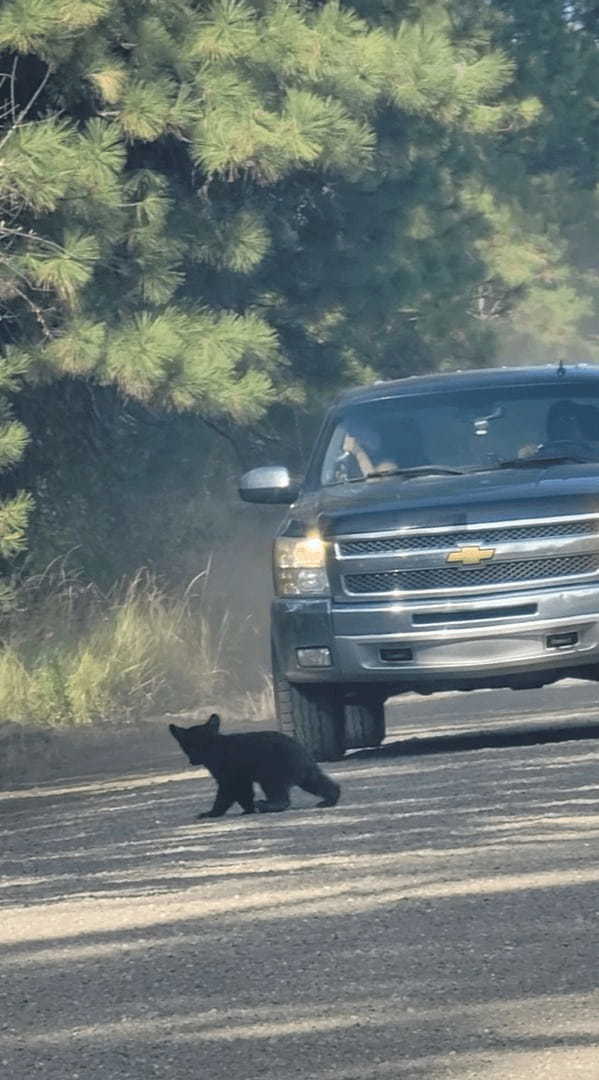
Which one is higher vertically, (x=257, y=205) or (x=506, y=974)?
(x=257, y=205)

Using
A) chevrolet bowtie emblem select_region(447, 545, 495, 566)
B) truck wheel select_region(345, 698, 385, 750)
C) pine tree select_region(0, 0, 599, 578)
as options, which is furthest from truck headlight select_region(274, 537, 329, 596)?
pine tree select_region(0, 0, 599, 578)

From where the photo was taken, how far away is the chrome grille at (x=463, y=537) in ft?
44.2

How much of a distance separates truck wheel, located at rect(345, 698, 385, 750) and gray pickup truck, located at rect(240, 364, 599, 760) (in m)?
0.25

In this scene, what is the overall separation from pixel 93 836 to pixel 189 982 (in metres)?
4.18

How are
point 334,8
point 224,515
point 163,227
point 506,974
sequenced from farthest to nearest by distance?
point 224,515
point 334,8
point 163,227
point 506,974

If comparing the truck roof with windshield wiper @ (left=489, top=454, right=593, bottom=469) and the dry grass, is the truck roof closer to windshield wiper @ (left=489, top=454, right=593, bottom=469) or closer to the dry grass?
windshield wiper @ (left=489, top=454, right=593, bottom=469)

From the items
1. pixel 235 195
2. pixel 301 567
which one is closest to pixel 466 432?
pixel 301 567

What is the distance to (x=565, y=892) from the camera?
Result: 8.68 m

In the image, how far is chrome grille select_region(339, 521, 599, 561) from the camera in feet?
44.2

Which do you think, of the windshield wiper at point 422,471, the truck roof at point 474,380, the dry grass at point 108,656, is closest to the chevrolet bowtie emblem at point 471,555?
the windshield wiper at point 422,471

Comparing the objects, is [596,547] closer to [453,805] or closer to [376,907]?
[453,805]

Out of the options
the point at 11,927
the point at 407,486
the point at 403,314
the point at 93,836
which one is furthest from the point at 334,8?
the point at 11,927

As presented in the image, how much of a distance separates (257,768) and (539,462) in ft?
10.2

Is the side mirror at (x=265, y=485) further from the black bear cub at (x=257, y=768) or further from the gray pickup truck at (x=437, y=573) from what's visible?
the black bear cub at (x=257, y=768)
